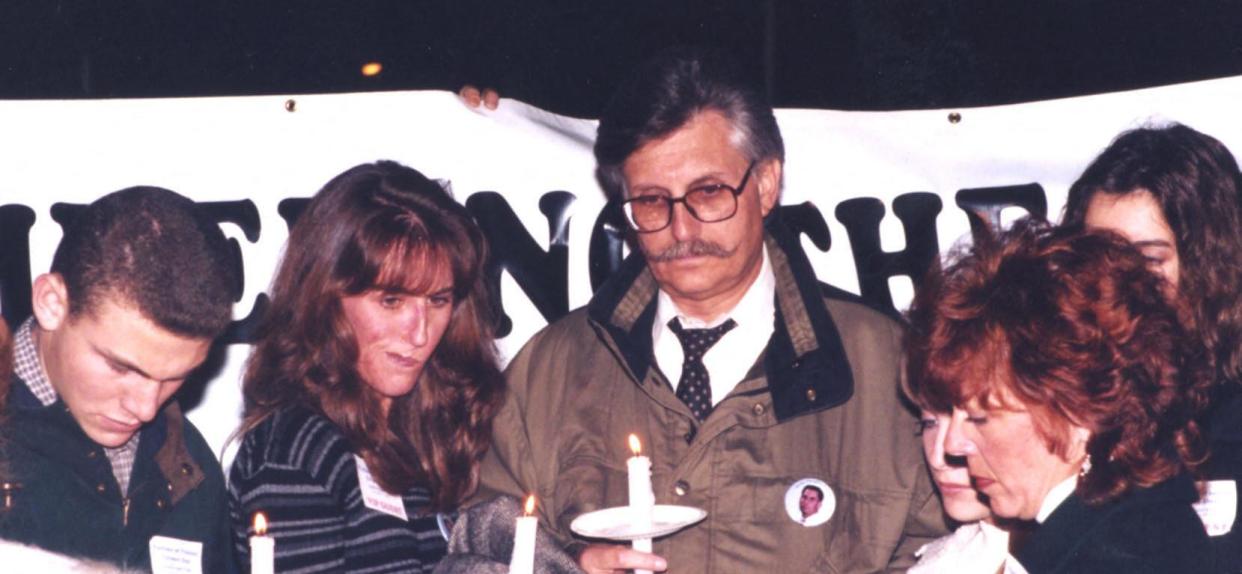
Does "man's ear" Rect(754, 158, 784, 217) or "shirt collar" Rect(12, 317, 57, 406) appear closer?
"shirt collar" Rect(12, 317, 57, 406)

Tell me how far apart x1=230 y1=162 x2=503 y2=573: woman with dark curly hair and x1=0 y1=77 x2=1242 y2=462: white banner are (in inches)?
39.0

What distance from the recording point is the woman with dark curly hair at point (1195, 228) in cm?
379

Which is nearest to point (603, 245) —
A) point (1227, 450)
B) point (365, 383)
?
point (365, 383)

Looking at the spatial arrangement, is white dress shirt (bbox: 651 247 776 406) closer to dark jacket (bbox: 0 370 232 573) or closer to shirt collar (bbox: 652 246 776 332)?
shirt collar (bbox: 652 246 776 332)

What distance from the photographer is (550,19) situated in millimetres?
6297

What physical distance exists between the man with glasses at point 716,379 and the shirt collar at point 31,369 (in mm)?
1260

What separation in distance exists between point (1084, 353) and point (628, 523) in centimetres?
101

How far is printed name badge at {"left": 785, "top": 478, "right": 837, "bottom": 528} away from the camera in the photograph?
407cm

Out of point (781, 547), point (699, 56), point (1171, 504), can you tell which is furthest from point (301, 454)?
point (1171, 504)

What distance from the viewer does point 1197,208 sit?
156 inches

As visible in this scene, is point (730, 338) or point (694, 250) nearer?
point (694, 250)

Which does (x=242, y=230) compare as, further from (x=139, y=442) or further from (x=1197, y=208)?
(x=1197, y=208)

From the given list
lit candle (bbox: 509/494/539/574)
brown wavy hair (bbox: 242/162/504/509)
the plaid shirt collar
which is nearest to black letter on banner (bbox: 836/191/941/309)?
brown wavy hair (bbox: 242/162/504/509)

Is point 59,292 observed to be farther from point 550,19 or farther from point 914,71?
point 914,71
